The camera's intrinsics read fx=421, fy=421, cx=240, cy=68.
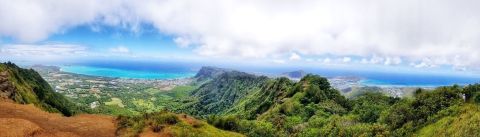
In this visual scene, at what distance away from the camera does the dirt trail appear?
3831cm

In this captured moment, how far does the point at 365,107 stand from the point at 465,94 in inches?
1373

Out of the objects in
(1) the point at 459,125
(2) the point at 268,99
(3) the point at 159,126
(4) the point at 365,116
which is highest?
(3) the point at 159,126

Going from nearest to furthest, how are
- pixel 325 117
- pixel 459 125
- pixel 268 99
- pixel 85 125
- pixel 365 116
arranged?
pixel 85 125 < pixel 459 125 < pixel 365 116 < pixel 325 117 < pixel 268 99

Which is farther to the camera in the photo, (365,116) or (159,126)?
Answer: (365,116)

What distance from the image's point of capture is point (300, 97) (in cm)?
14375

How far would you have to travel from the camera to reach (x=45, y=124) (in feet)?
144

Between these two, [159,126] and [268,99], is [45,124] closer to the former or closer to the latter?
[159,126]

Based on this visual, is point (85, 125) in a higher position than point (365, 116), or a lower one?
higher

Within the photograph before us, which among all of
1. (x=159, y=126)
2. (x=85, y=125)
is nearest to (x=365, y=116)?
(x=159, y=126)

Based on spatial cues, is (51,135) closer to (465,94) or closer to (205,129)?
(205,129)

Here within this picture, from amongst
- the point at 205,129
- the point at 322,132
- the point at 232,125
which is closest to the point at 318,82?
the point at 322,132

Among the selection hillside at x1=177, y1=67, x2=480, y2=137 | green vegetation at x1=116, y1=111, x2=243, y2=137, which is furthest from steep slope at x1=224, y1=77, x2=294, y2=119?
green vegetation at x1=116, y1=111, x2=243, y2=137

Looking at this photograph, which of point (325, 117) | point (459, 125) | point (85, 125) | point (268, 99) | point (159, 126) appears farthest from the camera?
point (268, 99)

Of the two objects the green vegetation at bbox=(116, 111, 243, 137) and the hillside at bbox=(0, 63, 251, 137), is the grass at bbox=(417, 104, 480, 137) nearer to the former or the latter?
the hillside at bbox=(0, 63, 251, 137)
